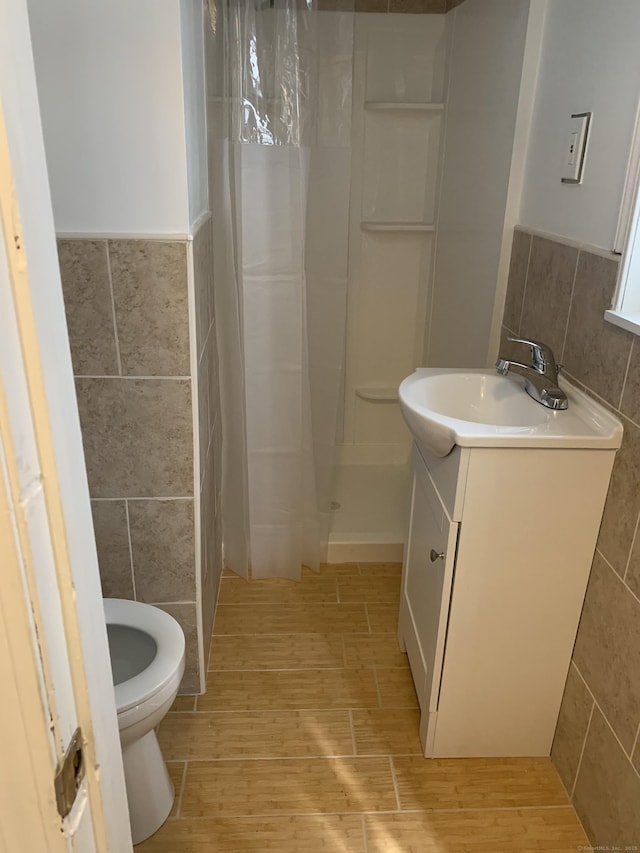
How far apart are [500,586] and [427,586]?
0.23 metres

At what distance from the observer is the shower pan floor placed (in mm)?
2523

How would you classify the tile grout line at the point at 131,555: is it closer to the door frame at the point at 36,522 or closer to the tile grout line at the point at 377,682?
the tile grout line at the point at 377,682

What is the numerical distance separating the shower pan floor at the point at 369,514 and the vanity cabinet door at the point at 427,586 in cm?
35

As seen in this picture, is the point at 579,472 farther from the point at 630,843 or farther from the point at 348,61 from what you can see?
the point at 348,61

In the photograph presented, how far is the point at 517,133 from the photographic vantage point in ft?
6.37

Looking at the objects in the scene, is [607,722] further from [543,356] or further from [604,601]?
[543,356]

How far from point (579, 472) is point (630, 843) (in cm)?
76

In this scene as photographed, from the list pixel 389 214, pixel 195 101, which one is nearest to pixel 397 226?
pixel 389 214

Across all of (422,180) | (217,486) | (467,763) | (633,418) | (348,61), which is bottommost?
(467,763)

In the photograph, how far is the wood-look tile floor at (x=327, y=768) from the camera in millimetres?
1547

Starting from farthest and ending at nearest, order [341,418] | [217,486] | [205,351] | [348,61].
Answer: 1. [341,418]
2. [217,486]
3. [348,61]
4. [205,351]

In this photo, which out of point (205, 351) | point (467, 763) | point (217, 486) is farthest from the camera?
point (217, 486)

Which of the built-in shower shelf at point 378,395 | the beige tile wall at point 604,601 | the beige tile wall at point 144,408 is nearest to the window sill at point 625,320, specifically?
the beige tile wall at point 604,601

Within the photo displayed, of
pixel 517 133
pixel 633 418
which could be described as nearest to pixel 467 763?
pixel 633 418
